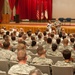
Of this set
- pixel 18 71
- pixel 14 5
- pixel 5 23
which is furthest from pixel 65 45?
pixel 14 5

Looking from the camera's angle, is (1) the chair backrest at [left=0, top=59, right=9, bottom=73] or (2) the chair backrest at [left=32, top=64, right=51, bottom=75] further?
(1) the chair backrest at [left=0, top=59, right=9, bottom=73]

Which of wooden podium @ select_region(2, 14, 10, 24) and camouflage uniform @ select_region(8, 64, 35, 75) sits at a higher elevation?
camouflage uniform @ select_region(8, 64, 35, 75)

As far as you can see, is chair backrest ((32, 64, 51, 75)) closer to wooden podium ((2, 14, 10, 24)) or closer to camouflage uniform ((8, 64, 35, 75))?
camouflage uniform ((8, 64, 35, 75))

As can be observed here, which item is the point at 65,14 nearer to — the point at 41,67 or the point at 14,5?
the point at 14,5

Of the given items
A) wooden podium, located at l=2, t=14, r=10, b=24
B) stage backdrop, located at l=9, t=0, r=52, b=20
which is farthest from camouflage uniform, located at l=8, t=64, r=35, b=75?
stage backdrop, located at l=9, t=0, r=52, b=20

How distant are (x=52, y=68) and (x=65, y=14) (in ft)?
67.2

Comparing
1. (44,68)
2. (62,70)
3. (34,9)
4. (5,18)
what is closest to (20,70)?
(44,68)

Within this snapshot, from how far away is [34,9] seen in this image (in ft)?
87.5

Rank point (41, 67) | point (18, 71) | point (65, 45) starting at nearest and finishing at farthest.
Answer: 1. point (18, 71)
2. point (41, 67)
3. point (65, 45)

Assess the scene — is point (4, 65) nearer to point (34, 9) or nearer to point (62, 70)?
point (62, 70)

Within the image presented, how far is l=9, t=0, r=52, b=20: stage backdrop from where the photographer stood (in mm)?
26156

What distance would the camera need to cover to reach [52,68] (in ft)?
20.5

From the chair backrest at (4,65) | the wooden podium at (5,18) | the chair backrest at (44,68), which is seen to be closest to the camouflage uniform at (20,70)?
the chair backrest at (44,68)

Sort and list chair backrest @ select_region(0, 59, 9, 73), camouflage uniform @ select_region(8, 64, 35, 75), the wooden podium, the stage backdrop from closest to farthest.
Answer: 1. camouflage uniform @ select_region(8, 64, 35, 75)
2. chair backrest @ select_region(0, 59, 9, 73)
3. the wooden podium
4. the stage backdrop
